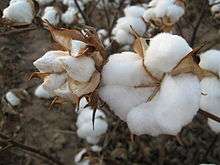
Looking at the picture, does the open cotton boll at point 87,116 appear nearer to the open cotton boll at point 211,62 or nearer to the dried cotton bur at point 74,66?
the open cotton boll at point 211,62

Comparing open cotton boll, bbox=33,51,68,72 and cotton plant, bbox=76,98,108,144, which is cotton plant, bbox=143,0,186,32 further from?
cotton plant, bbox=76,98,108,144

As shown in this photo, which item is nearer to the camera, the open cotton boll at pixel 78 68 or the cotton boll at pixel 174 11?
the open cotton boll at pixel 78 68

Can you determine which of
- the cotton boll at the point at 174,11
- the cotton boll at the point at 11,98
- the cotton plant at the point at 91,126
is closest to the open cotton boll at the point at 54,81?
the cotton boll at the point at 174,11

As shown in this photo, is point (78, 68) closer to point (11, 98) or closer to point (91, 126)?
point (91, 126)

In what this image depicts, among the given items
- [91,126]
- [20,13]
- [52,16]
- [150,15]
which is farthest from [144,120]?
[91,126]

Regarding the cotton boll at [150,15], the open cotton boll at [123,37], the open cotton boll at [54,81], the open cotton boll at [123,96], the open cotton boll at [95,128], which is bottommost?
the open cotton boll at [95,128]
